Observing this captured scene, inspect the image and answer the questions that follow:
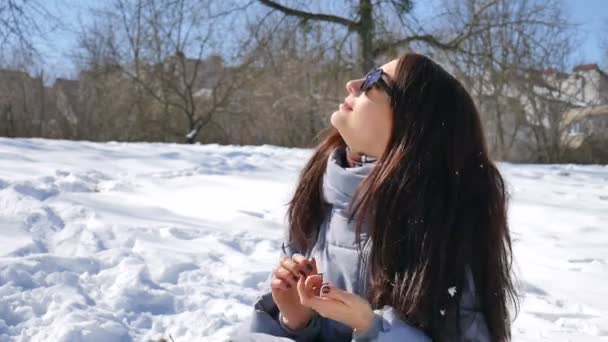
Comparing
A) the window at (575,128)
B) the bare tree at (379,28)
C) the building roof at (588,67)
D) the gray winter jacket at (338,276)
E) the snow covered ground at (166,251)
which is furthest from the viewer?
the building roof at (588,67)

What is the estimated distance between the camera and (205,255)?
283 cm

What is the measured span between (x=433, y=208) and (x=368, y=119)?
0.26m

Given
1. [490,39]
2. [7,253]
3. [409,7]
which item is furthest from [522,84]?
[7,253]

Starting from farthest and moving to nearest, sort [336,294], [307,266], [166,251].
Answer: [166,251], [307,266], [336,294]

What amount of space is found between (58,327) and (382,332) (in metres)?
1.29

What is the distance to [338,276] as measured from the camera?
53.2 inches

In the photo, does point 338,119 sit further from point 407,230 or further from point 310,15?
point 310,15

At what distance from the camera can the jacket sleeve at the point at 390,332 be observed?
112cm

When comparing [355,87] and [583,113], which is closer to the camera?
[355,87]

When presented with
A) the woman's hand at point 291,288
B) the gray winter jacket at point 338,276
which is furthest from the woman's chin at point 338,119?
the woman's hand at point 291,288

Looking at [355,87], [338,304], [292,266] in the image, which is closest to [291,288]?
[292,266]

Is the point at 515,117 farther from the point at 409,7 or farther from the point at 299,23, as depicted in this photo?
the point at 299,23

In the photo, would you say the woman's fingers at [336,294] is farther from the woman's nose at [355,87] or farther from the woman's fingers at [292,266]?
the woman's nose at [355,87]

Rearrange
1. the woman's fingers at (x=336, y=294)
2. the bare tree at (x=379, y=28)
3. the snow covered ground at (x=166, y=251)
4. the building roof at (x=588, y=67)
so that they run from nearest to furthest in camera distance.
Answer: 1. the woman's fingers at (x=336, y=294)
2. the snow covered ground at (x=166, y=251)
3. the bare tree at (x=379, y=28)
4. the building roof at (x=588, y=67)
